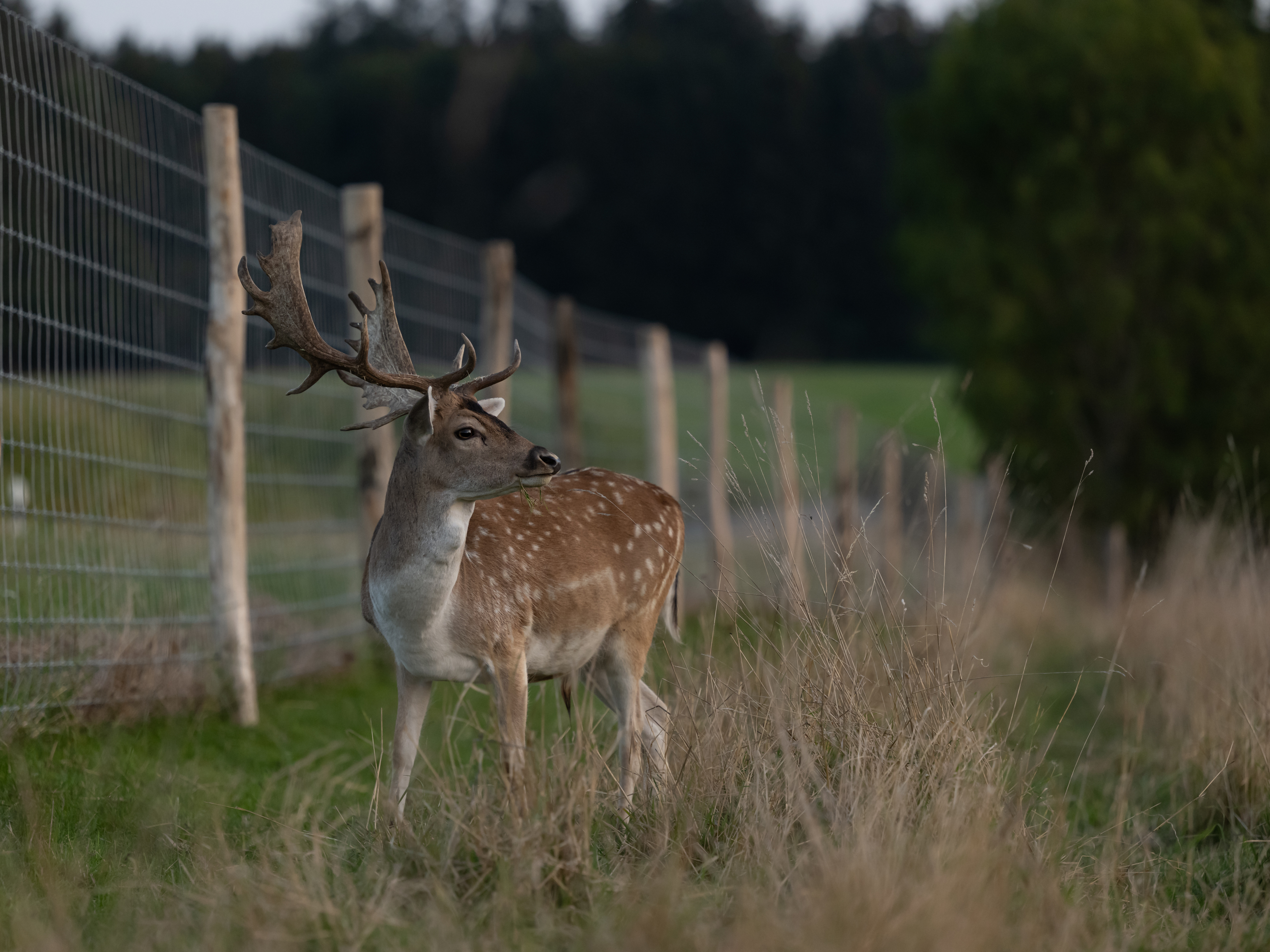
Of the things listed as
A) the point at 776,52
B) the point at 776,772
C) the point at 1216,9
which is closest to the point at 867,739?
the point at 776,772

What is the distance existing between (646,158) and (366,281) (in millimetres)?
43479

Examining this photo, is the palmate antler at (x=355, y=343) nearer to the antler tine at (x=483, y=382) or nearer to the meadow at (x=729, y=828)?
the antler tine at (x=483, y=382)

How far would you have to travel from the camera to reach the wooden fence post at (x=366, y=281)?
7414 millimetres

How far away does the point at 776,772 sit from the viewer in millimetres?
3729

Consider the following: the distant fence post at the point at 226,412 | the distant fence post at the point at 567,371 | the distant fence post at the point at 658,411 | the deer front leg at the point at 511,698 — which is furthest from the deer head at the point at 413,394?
the distant fence post at the point at 658,411

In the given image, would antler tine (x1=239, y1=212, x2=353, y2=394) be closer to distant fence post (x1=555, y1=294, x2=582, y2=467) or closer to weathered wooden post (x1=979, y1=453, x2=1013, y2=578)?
weathered wooden post (x1=979, y1=453, x2=1013, y2=578)

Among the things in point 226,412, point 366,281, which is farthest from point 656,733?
point 366,281

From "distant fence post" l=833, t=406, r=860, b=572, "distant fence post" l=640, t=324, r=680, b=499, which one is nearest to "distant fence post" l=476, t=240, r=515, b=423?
"distant fence post" l=640, t=324, r=680, b=499

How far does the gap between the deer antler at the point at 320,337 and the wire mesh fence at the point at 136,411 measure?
3.64 ft

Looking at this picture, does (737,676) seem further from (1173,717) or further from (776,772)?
(1173,717)

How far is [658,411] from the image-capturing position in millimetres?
10703

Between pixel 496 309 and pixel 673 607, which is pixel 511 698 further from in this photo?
pixel 496 309

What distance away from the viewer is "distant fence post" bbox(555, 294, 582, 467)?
970cm

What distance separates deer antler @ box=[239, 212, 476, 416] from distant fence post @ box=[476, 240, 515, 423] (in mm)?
3927
